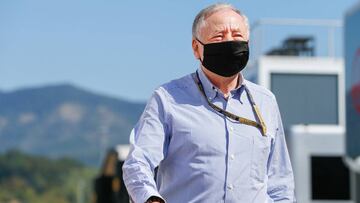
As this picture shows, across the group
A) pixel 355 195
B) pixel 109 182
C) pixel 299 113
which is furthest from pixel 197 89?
pixel 109 182

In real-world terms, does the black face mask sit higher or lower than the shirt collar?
higher

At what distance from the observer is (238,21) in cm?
453

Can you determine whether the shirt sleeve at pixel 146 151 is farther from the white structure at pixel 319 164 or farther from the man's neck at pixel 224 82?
the white structure at pixel 319 164

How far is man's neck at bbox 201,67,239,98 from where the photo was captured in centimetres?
457

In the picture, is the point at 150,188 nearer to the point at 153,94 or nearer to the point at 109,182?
the point at 153,94

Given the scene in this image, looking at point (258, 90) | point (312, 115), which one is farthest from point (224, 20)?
point (312, 115)

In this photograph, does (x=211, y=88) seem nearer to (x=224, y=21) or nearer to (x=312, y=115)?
(x=224, y=21)

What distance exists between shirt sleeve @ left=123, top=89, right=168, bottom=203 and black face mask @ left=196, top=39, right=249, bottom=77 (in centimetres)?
25

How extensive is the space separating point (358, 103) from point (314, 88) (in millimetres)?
14319

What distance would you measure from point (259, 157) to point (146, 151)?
0.45 m

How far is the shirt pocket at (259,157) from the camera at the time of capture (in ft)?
14.5

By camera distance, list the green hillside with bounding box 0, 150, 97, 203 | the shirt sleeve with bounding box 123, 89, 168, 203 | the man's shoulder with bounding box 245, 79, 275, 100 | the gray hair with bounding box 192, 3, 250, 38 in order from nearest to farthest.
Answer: the shirt sleeve with bounding box 123, 89, 168, 203, the gray hair with bounding box 192, 3, 250, 38, the man's shoulder with bounding box 245, 79, 275, 100, the green hillside with bounding box 0, 150, 97, 203

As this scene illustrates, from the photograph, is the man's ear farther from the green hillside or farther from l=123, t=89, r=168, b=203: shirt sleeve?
the green hillside

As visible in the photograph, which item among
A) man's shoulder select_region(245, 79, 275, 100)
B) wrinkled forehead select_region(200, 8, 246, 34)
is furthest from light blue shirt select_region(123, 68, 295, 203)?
wrinkled forehead select_region(200, 8, 246, 34)
